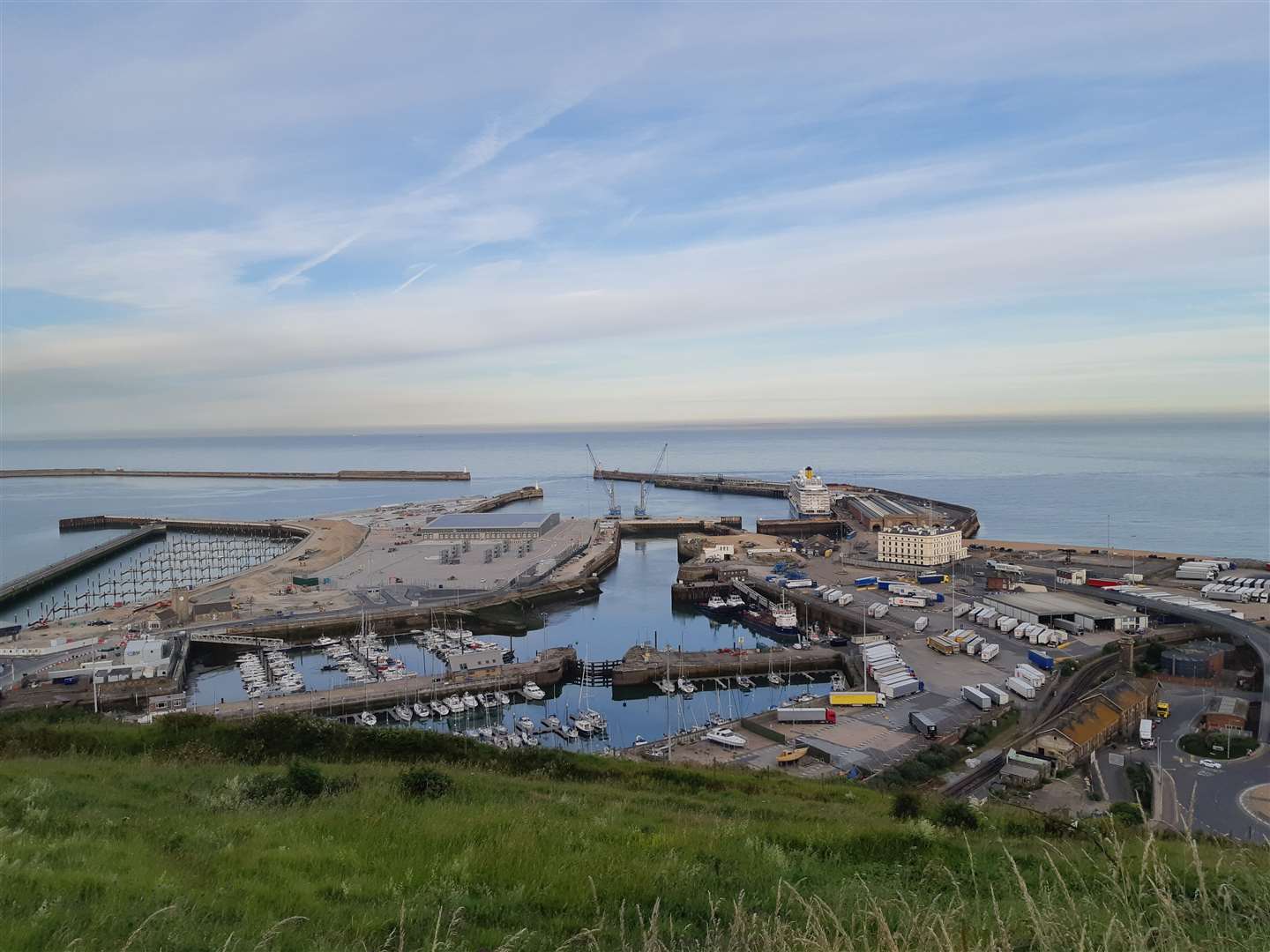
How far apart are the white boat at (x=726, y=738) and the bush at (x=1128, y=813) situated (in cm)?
485

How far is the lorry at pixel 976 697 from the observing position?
12.0 meters

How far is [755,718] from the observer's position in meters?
12.0

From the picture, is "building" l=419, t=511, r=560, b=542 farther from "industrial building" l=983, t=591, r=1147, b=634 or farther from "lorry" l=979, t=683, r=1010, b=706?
"lorry" l=979, t=683, r=1010, b=706

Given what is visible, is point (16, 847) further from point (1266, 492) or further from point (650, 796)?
point (1266, 492)

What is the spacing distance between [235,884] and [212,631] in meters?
17.6

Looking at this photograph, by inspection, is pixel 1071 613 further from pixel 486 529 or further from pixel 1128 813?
pixel 486 529

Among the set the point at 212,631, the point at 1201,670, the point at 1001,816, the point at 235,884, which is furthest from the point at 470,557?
the point at 235,884

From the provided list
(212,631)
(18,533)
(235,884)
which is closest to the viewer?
(235,884)

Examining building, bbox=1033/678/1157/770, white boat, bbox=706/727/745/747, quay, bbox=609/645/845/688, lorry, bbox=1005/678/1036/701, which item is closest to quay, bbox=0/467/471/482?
quay, bbox=609/645/845/688

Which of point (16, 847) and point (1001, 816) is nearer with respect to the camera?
point (16, 847)

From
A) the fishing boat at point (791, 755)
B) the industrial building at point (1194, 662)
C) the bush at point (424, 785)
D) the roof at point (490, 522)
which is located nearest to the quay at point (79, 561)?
the roof at point (490, 522)

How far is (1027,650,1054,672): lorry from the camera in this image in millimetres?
13820

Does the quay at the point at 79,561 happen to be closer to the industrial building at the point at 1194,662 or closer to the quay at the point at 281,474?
the quay at the point at 281,474

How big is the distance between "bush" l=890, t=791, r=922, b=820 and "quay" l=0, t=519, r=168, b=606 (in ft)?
90.9
